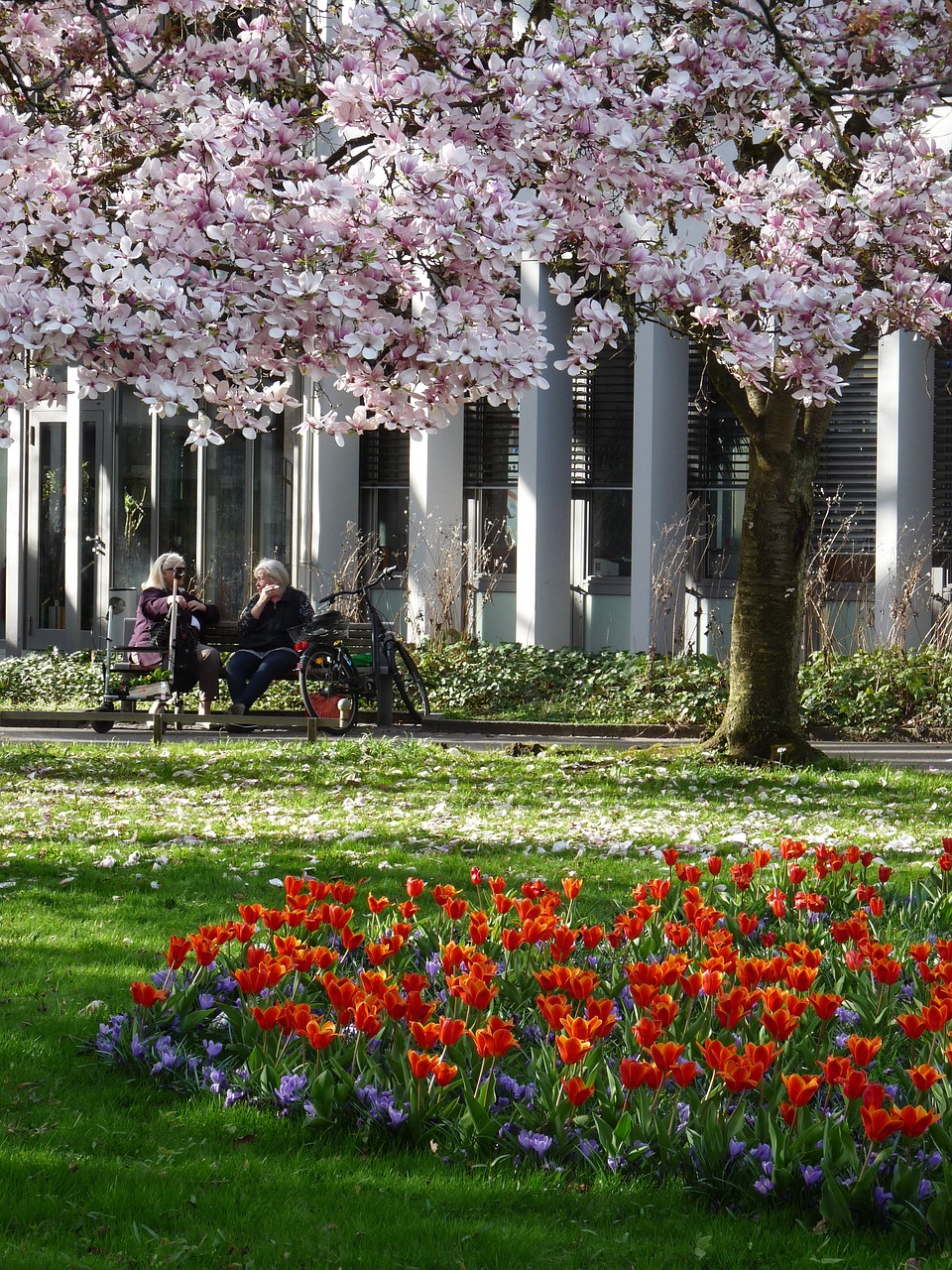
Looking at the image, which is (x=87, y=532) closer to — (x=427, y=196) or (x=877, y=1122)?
(x=427, y=196)

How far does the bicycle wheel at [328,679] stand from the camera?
13.6m

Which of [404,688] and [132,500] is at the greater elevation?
[132,500]

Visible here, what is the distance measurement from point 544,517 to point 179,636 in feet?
21.5

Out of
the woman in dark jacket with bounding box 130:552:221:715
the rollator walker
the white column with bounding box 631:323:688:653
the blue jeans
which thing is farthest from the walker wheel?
the white column with bounding box 631:323:688:653

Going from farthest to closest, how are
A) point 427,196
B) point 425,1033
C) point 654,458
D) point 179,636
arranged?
point 654,458 < point 179,636 < point 427,196 < point 425,1033

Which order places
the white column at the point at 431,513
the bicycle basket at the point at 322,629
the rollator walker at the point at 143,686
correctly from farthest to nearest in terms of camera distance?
the white column at the point at 431,513
the bicycle basket at the point at 322,629
the rollator walker at the point at 143,686

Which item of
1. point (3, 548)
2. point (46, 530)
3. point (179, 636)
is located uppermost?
point (46, 530)

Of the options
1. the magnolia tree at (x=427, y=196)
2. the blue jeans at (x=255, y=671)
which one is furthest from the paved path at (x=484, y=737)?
the magnolia tree at (x=427, y=196)

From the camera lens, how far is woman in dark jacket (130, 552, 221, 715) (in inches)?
529

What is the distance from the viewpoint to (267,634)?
14.2 meters

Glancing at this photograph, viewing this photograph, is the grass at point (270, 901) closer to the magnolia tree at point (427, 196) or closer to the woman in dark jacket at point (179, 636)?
the woman in dark jacket at point (179, 636)

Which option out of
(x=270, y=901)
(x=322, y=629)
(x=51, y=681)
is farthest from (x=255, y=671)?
(x=270, y=901)

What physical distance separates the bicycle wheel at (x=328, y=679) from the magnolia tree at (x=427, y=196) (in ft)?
19.2

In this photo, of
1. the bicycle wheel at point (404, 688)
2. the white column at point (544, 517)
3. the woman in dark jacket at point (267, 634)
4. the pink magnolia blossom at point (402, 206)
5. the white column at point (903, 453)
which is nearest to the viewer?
the pink magnolia blossom at point (402, 206)
